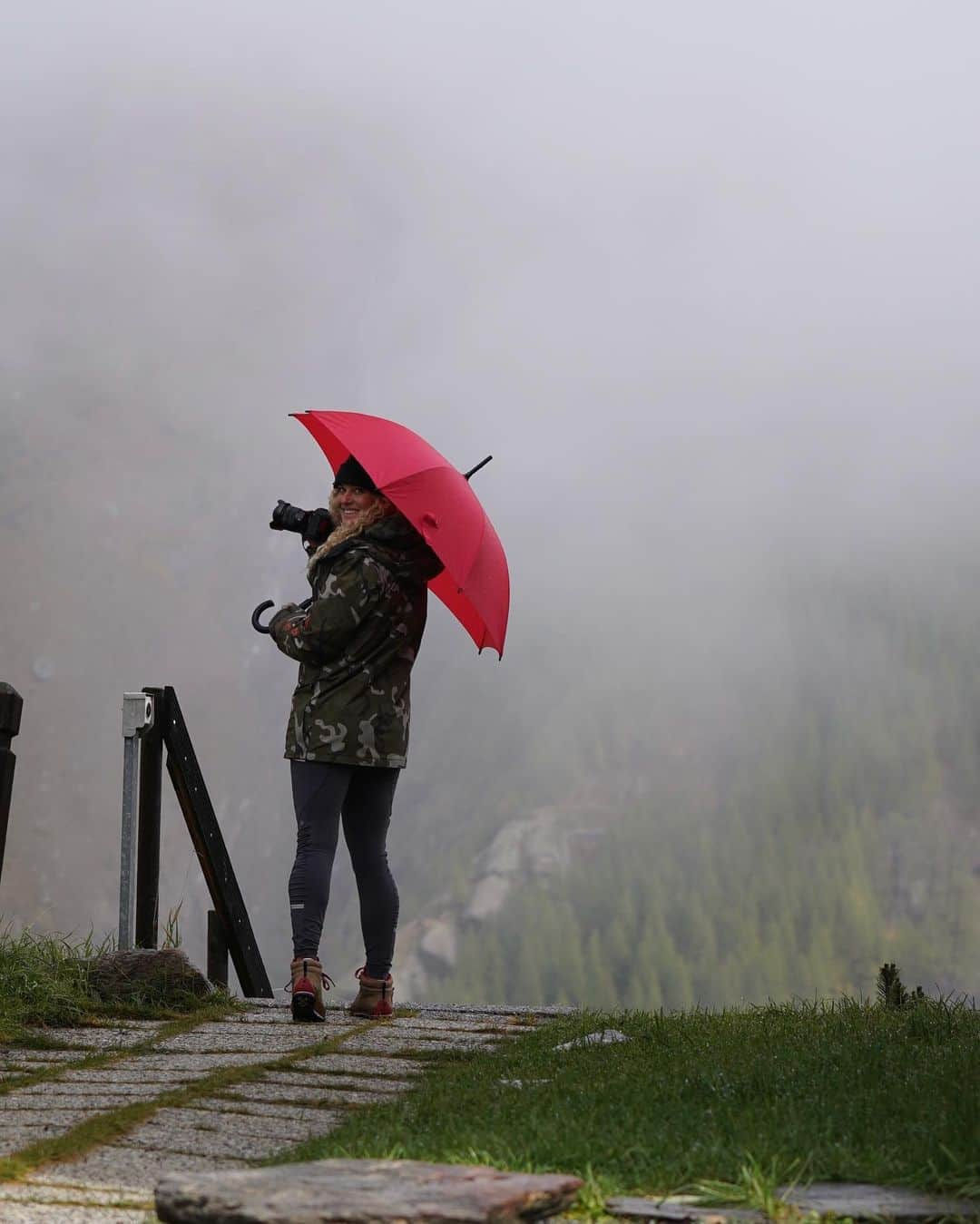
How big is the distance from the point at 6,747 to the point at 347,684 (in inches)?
50.2

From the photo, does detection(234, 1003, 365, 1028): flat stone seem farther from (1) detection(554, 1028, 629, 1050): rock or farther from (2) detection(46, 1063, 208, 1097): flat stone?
(2) detection(46, 1063, 208, 1097): flat stone

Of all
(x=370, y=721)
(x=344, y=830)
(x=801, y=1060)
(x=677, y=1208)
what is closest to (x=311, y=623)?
(x=370, y=721)

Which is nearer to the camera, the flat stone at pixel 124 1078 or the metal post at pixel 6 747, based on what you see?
the flat stone at pixel 124 1078

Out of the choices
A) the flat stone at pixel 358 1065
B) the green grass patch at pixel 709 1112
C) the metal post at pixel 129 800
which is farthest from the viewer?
the metal post at pixel 129 800

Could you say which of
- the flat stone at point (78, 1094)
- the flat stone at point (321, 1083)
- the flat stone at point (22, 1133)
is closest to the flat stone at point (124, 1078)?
the flat stone at point (78, 1094)

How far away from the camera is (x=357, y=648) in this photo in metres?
5.01

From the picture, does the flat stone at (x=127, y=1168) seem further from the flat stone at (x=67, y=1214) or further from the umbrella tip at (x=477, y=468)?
the umbrella tip at (x=477, y=468)

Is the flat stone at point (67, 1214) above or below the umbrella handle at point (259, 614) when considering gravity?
below

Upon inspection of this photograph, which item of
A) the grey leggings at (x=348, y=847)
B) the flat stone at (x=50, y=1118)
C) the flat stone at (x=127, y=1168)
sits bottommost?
the flat stone at (x=127, y=1168)

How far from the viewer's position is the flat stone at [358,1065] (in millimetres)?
3846

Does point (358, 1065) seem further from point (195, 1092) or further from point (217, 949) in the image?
point (217, 949)

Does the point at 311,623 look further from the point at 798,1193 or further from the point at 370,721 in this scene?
the point at 798,1193

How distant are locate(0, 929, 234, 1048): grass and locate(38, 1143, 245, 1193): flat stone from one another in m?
1.90

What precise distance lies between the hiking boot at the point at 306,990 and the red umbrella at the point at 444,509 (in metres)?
1.31
